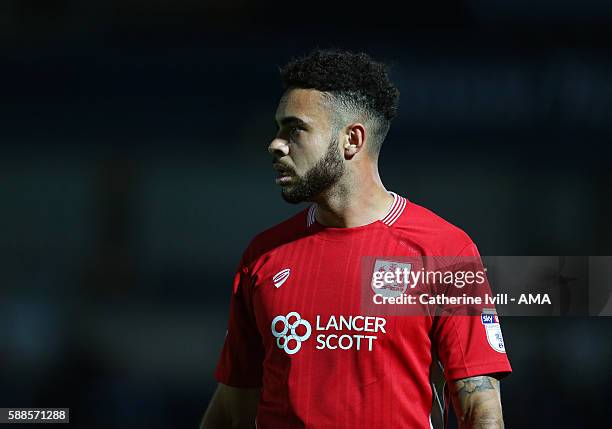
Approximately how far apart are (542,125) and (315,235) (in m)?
1.99

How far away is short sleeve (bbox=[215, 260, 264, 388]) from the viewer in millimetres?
3027

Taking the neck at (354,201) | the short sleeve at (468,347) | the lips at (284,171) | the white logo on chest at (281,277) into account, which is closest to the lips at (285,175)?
the lips at (284,171)

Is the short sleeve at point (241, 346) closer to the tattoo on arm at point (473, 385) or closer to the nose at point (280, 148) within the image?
the nose at point (280, 148)

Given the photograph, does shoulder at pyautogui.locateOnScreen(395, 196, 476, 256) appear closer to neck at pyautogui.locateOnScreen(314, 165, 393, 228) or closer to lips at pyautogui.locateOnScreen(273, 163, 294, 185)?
neck at pyautogui.locateOnScreen(314, 165, 393, 228)

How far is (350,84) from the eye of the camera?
9.72 ft

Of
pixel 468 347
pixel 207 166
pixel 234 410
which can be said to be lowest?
pixel 234 410

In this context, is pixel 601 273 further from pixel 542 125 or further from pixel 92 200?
pixel 92 200

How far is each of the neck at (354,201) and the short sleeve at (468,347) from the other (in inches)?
14.8

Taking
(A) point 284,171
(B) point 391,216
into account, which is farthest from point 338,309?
(A) point 284,171

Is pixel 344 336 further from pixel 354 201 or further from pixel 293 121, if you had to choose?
pixel 293 121

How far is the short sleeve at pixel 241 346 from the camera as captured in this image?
3.03m

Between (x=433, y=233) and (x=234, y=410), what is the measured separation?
2.63 ft

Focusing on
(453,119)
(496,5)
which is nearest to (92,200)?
(453,119)

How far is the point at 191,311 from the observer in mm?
4699
